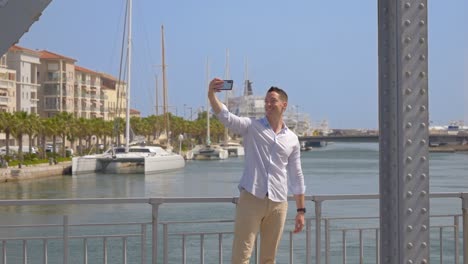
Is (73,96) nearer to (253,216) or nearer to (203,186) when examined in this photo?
(203,186)

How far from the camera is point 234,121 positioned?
15.0 feet

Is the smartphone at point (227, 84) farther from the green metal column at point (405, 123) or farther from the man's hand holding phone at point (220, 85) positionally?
the green metal column at point (405, 123)

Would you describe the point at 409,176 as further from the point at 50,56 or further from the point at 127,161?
the point at 50,56

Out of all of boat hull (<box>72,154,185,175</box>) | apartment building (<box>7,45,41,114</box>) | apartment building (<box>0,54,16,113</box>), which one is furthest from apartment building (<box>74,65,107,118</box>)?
boat hull (<box>72,154,185,175</box>)

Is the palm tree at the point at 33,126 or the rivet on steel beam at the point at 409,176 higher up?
the palm tree at the point at 33,126

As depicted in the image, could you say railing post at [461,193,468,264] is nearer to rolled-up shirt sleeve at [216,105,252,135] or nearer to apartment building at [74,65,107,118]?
rolled-up shirt sleeve at [216,105,252,135]

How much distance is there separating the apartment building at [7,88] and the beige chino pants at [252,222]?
3140 inches

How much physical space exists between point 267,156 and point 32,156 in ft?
218

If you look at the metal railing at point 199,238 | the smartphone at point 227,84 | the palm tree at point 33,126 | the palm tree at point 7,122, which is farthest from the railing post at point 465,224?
the palm tree at point 33,126

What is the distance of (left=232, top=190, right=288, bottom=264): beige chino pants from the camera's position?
4.66 metres

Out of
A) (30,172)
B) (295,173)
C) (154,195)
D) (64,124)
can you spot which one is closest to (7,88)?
(64,124)

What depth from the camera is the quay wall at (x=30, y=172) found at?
55.1 metres

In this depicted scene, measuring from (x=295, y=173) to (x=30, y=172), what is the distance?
181 ft

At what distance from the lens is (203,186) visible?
47.9 metres
